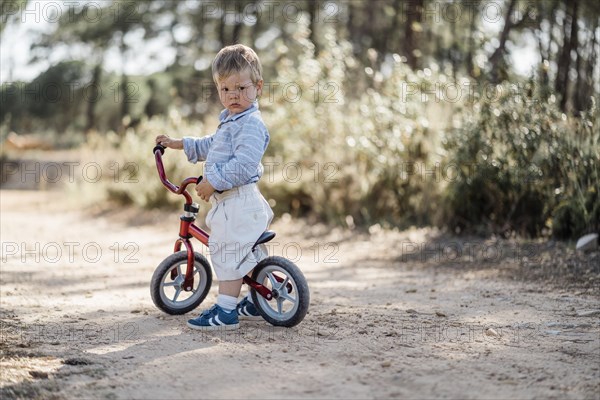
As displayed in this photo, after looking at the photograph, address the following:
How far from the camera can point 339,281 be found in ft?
19.9

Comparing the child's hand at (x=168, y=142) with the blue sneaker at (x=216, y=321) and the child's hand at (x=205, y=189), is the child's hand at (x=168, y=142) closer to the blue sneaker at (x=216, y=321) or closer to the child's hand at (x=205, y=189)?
the child's hand at (x=205, y=189)

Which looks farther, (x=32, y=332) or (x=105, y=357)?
(x=32, y=332)

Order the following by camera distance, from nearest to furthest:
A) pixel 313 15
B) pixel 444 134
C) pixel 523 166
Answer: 1. pixel 523 166
2. pixel 444 134
3. pixel 313 15

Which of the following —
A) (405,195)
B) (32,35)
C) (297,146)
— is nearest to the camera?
(405,195)

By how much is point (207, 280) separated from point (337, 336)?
3.23ft

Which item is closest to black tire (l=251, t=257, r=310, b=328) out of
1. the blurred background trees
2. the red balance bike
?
the red balance bike

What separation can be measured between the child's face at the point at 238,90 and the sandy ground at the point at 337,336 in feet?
4.07

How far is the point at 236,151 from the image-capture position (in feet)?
12.9

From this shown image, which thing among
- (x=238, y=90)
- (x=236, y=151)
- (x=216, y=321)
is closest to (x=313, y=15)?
(x=238, y=90)

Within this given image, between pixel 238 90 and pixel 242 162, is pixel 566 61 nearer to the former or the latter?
pixel 238 90

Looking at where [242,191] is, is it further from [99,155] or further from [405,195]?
[99,155]

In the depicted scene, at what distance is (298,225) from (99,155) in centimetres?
613

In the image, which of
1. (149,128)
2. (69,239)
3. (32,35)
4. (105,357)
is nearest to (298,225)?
(69,239)

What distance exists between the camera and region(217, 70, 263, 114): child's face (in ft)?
12.8
